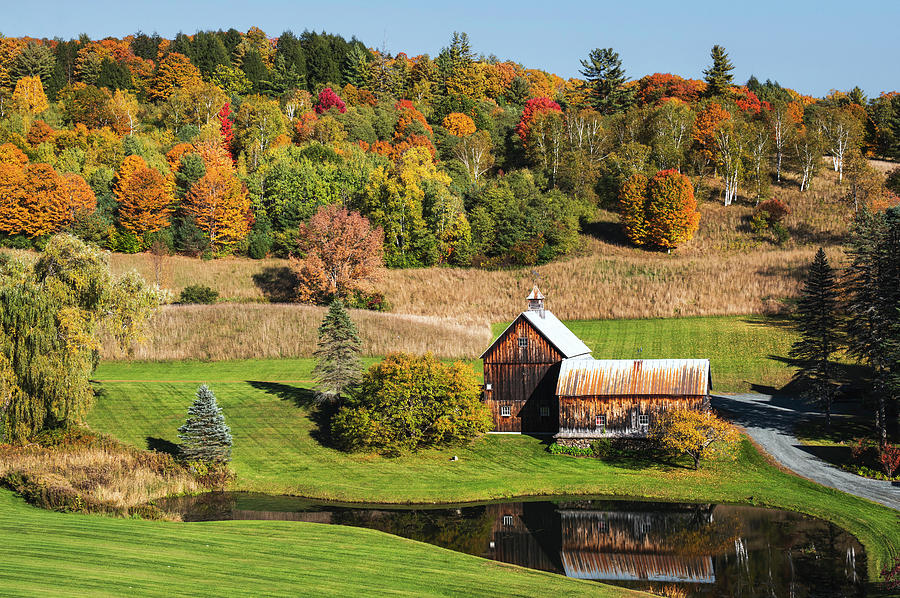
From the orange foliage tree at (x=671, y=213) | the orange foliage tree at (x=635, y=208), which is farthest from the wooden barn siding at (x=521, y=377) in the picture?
the orange foliage tree at (x=635, y=208)

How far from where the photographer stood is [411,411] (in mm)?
50125

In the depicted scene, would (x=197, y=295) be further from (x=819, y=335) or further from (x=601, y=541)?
(x=601, y=541)

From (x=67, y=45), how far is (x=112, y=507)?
518 ft

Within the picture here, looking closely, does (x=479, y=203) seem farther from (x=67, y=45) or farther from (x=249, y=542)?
(x=67, y=45)

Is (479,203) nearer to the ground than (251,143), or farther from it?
nearer to the ground

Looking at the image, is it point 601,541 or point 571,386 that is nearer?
point 601,541

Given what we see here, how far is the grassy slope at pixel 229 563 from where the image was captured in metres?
21.7

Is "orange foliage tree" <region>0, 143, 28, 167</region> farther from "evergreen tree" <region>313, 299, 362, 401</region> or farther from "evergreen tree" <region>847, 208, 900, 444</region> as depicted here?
"evergreen tree" <region>847, 208, 900, 444</region>

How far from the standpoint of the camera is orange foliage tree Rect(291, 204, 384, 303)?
83.2 metres

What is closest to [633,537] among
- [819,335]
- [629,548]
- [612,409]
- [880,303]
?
[629,548]

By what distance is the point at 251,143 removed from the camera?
395 feet

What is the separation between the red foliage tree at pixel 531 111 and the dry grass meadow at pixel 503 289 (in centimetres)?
2855

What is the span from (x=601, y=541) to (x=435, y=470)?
12.6 metres

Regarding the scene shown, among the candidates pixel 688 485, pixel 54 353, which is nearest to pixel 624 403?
pixel 688 485
